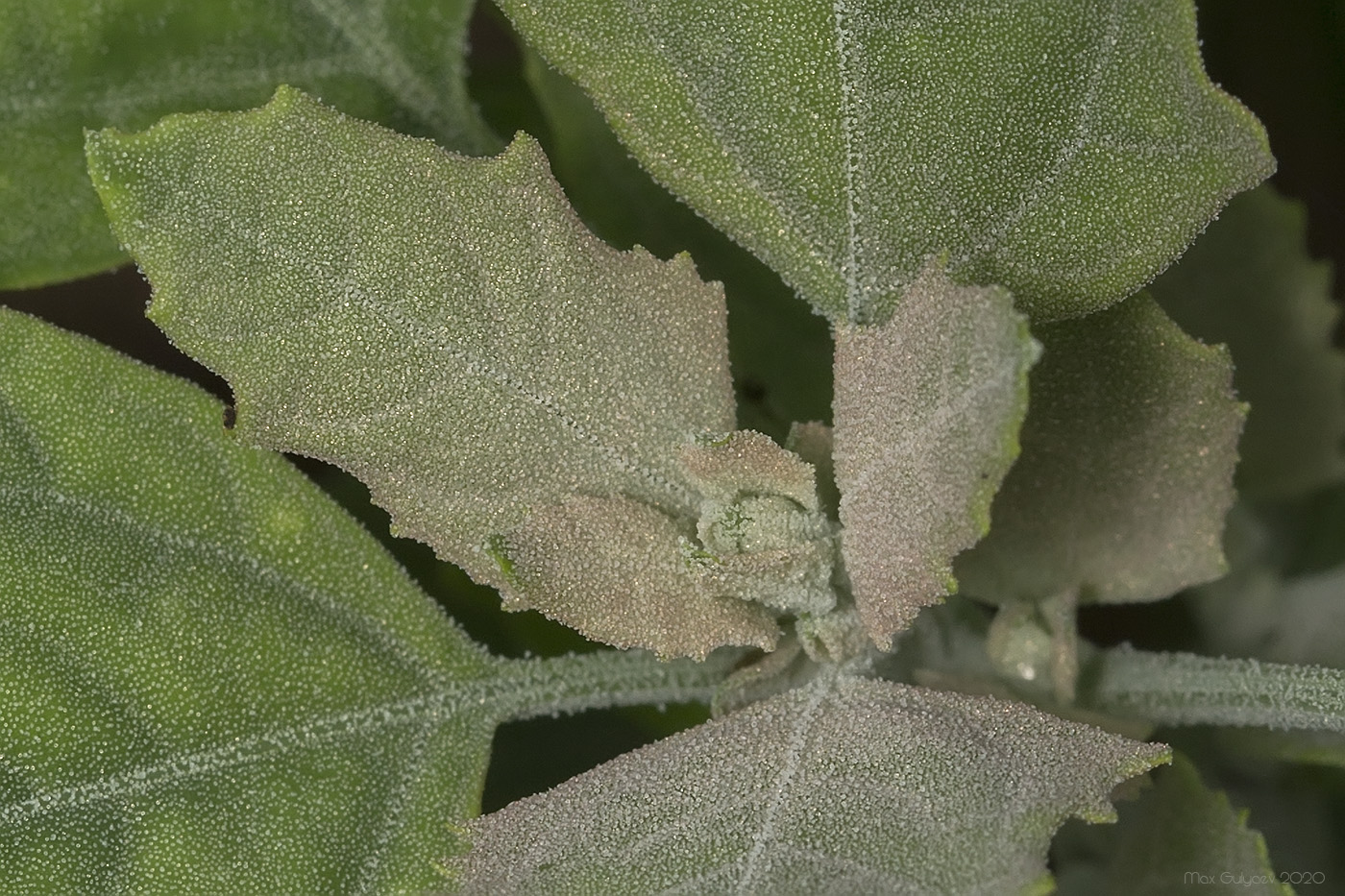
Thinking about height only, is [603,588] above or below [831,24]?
below

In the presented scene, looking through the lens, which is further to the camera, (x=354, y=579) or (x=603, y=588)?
(x=354, y=579)

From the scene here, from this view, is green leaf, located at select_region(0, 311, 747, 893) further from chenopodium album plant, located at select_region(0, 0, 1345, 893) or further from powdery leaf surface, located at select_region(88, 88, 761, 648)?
powdery leaf surface, located at select_region(88, 88, 761, 648)

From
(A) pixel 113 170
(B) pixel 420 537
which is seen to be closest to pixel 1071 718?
(B) pixel 420 537

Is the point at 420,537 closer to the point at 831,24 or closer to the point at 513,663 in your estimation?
the point at 513,663

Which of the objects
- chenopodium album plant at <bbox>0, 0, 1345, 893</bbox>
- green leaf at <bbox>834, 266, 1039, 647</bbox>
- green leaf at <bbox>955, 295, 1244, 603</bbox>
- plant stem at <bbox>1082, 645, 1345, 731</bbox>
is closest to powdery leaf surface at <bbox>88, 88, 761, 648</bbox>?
chenopodium album plant at <bbox>0, 0, 1345, 893</bbox>

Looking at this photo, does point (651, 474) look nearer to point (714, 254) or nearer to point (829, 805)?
point (829, 805)

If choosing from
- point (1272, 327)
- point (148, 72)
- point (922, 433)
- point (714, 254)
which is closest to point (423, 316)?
point (922, 433)

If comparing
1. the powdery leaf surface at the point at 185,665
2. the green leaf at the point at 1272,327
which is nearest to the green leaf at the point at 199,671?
the powdery leaf surface at the point at 185,665

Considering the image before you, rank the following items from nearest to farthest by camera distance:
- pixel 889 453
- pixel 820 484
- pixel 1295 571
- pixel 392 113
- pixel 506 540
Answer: pixel 889 453, pixel 506 540, pixel 820 484, pixel 392 113, pixel 1295 571
